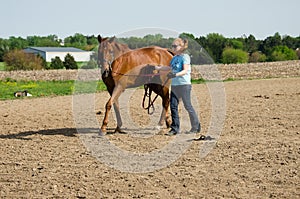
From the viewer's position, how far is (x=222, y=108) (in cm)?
1268

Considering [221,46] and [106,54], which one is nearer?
[106,54]

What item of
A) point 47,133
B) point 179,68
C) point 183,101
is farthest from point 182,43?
point 47,133

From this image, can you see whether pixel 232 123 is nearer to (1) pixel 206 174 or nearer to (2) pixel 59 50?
(1) pixel 206 174

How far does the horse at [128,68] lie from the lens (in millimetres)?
9352

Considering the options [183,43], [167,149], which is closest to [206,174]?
[167,149]

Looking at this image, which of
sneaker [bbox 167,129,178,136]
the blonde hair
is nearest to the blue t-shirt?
the blonde hair

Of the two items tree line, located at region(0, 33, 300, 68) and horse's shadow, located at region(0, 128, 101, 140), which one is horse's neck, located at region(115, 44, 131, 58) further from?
horse's shadow, located at region(0, 128, 101, 140)

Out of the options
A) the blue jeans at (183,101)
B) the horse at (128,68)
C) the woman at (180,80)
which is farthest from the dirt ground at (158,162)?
the horse at (128,68)

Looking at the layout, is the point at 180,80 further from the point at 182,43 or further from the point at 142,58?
the point at 142,58

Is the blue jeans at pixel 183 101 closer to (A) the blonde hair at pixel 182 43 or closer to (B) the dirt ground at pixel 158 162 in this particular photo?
(B) the dirt ground at pixel 158 162

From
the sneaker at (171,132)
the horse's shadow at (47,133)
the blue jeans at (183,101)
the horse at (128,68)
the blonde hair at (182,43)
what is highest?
the blonde hair at (182,43)

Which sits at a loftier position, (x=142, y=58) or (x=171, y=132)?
(x=142, y=58)

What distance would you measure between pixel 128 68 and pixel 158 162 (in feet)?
10.1

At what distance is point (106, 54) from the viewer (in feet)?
30.5
